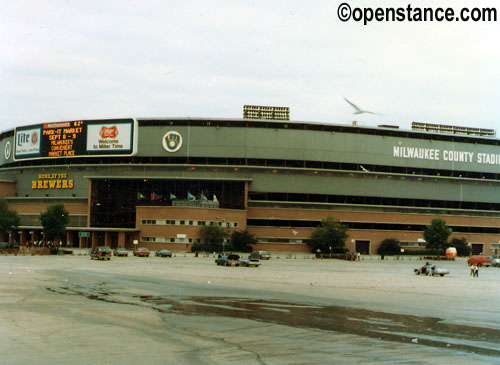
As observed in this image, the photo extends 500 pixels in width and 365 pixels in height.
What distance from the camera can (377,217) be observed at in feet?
408

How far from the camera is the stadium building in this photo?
396 ft

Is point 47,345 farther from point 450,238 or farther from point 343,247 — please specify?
point 450,238

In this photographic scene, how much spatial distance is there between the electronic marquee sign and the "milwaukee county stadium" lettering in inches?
2271

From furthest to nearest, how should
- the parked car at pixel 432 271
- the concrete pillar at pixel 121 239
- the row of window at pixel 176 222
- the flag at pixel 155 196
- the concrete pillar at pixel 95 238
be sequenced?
the flag at pixel 155 196 < the concrete pillar at pixel 95 238 < the concrete pillar at pixel 121 239 < the row of window at pixel 176 222 < the parked car at pixel 432 271

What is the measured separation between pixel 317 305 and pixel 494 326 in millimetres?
8452

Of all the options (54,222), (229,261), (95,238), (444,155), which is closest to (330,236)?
(444,155)

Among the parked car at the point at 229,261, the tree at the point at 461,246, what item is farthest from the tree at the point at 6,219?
the tree at the point at 461,246

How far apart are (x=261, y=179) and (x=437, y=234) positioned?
122ft

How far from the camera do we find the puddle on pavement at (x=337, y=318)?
63.2 ft

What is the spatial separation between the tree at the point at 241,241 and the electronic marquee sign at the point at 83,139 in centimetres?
2931

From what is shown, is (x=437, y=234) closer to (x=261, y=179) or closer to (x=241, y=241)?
(x=261, y=179)

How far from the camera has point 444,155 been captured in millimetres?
131125

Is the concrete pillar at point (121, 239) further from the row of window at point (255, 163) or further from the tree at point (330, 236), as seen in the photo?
the tree at point (330, 236)

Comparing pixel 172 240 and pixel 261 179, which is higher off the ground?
pixel 261 179
